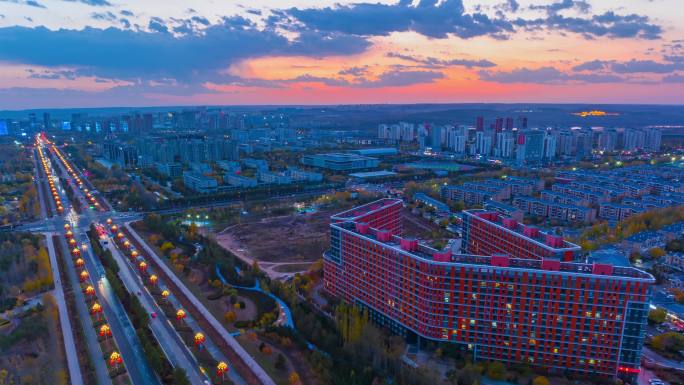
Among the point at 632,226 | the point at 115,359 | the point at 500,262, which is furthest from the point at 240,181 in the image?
the point at 500,262

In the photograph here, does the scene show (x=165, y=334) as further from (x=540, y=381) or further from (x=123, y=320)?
(x=540, y=381)

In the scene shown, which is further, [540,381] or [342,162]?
[342,162]

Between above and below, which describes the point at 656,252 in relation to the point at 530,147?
below

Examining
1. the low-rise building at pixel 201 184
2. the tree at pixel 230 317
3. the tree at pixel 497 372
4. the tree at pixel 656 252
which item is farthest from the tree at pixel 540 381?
the low-rise building at pixel 201 184

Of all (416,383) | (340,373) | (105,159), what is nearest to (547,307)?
(416,383)

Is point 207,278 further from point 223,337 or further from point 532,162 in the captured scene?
point 532,162

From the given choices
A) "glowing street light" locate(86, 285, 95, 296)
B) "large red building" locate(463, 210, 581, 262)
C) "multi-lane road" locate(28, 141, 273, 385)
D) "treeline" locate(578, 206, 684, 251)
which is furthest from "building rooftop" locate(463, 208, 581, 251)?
"glowing street light" locate(86, 285, 95, 296)

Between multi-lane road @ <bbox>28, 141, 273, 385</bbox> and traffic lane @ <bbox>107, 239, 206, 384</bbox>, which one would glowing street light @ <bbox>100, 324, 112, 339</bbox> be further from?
traffic lane @ <bbox>107, 239, 206, 384</bbox>
